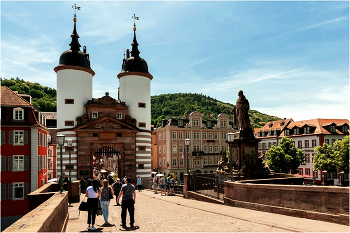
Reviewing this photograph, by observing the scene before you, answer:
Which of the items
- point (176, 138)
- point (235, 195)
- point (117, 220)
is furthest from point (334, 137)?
point (117, 220)

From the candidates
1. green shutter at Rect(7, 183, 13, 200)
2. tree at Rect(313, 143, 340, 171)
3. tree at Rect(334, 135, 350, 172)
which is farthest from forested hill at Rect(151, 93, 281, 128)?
green shutter at Rect(7, 183, 13, 200)

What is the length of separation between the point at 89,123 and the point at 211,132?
34.2m

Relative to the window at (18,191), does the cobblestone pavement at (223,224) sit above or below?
above

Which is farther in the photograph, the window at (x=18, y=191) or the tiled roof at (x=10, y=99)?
the tiled roof at (x=10, y=99)

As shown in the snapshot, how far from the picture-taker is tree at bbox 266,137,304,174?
56250 millimetres

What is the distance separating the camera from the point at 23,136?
34.8m

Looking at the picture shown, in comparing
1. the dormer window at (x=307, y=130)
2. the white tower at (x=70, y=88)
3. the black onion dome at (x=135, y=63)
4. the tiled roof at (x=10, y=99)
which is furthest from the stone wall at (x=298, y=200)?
the dormer window at (x=307, y=130)

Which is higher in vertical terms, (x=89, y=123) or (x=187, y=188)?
(x=89, y=123)

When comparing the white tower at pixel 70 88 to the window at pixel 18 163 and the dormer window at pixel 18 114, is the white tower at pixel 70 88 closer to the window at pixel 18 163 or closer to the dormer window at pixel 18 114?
the dormer window at pixel 18 114

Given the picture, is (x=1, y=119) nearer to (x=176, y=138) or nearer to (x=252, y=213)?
(x=252, y=213)

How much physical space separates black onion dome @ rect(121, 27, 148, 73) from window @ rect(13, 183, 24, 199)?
19.9 m

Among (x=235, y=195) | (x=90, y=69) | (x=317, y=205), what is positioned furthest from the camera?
(x=90, y=69)

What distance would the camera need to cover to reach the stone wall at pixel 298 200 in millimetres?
10188

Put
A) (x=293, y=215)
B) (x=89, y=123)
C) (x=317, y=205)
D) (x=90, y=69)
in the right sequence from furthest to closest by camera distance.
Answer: (x=90, y=69) → (x=89, y=123) → (x=293, y=215) → (x=317, y=205)
